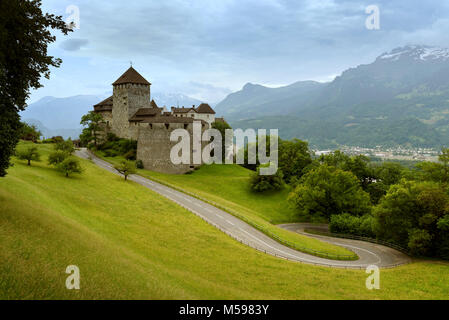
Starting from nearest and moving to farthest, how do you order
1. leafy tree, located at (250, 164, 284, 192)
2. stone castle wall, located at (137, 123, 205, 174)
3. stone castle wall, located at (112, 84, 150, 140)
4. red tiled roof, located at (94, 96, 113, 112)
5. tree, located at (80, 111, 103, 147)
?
1. leafy tree, located at (250, 164, 284, 192)
2. stone castle wall, located at (137, 123, 205, 174)
3. tree, located at (80, 111, 103, 147)
4. stone castle wall, located at (112, 84, 150, 140)
5. red tiled roof, located at (94, 96, 113, 112)

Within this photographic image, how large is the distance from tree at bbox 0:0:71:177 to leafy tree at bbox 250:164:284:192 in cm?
5046

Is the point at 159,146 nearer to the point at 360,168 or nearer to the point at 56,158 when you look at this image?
the point at 56,158

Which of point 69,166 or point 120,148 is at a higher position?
point 120,148

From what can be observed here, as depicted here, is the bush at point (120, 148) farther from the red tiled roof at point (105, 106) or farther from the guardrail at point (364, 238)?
the guardrail at point (364, 238)

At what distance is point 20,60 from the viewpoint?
17.8 meters

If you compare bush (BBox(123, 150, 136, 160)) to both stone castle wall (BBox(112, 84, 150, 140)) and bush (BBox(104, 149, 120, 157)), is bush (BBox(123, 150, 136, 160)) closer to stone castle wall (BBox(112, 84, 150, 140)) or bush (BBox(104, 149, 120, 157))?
bush (BBox(104, 149, 120, 157))

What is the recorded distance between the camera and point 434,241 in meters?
35.2

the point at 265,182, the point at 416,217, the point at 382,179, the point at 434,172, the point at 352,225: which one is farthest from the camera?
the point at 382,179

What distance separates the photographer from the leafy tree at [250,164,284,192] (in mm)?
64438

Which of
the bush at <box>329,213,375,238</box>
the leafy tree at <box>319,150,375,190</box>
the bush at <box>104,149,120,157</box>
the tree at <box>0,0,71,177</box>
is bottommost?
the bush at <box>329,213,375,238</box>

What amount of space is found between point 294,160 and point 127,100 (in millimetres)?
49077

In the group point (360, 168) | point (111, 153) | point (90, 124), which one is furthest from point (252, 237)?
point (90, 124)

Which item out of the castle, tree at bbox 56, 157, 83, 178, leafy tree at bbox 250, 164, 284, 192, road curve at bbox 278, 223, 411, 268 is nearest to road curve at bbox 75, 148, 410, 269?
road curve at bbox 278, 223, 411, 268

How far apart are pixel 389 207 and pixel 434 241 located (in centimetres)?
598
